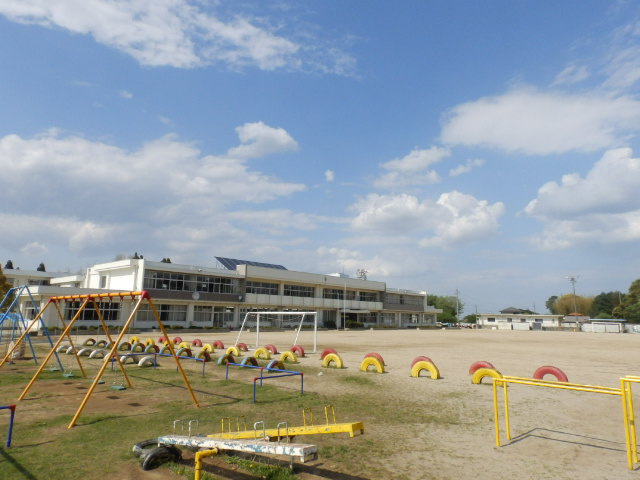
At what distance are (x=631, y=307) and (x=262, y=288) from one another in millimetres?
85730

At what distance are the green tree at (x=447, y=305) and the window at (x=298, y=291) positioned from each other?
6465cm

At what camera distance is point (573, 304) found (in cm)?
13350

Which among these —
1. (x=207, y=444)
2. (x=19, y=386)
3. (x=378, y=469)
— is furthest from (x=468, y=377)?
(x=19, y=386)

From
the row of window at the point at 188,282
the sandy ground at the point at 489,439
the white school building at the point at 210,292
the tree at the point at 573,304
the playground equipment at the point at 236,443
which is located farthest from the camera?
the tree at the point at 573,304

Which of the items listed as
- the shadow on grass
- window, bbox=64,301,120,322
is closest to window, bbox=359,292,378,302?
window, bbox=64,301,120,322

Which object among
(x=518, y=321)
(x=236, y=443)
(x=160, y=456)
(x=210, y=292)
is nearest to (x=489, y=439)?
(x=236, y=443)

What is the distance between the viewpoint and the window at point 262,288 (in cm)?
6469

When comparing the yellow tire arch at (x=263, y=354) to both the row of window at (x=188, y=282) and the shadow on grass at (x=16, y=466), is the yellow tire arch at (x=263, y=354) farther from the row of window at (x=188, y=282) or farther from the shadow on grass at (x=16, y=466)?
the row of window at (x=188, y=282)

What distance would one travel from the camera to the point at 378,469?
273 inches

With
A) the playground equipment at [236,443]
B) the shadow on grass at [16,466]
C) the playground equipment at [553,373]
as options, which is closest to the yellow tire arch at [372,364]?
the playground equipment at [553,373]

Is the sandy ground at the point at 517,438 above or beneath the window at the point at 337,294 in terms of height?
beneath

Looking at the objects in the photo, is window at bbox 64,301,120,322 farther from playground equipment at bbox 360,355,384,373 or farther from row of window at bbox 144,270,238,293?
playground equipment at bbox 360,355,384,373

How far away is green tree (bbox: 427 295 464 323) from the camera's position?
127 metres

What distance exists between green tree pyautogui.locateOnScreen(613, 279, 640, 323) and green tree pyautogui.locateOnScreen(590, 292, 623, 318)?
20.0 metres
